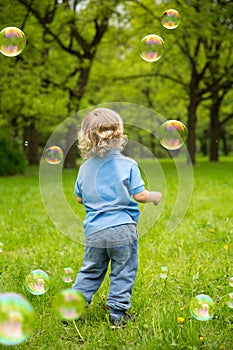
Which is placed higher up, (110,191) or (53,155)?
(53,155)

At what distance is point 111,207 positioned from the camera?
2.67m

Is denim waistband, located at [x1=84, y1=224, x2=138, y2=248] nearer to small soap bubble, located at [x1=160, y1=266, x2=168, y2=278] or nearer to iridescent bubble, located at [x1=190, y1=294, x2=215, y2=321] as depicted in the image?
iridescent bubble, located at [x1=190, y1=294, x2=215, y2=321]

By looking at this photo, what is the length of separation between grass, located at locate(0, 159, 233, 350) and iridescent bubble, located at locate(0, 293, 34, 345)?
385 mm

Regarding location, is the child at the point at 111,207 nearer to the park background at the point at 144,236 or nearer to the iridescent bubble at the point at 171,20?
the park background at the point at 144,236

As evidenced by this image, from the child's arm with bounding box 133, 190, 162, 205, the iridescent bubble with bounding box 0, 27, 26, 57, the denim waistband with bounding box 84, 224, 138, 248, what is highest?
the iridescent bubble with bounding box 0, 27, 26, 57

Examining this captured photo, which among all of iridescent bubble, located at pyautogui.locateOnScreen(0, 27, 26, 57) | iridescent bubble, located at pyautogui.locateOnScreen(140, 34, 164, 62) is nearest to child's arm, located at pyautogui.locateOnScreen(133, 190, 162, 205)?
iridescent bubble, located at pyautogui.locateOnScreen(140, 34, 164, 62)

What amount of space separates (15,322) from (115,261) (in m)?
0.81

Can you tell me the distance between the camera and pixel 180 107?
96.5 ft

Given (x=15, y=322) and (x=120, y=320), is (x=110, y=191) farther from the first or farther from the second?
(x=15, y=322)

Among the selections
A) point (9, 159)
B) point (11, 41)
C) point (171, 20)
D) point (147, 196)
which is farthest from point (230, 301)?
point (9, 159)

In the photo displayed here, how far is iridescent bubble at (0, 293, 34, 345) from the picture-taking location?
6.68 ft

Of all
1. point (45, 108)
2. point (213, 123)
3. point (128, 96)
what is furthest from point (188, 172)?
point (128, 96)

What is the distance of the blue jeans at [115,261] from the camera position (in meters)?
2.65

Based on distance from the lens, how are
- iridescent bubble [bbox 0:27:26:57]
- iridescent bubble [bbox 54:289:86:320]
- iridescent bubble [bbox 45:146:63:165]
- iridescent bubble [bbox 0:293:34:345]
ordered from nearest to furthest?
iridescent bubble [bbox 0:293:34:345], iridescent bubble [bbox 54:289:86:320], iridescent bubble [bbox 45:146:63:165], iridescent bubble [bbox 0:27:26:57]
